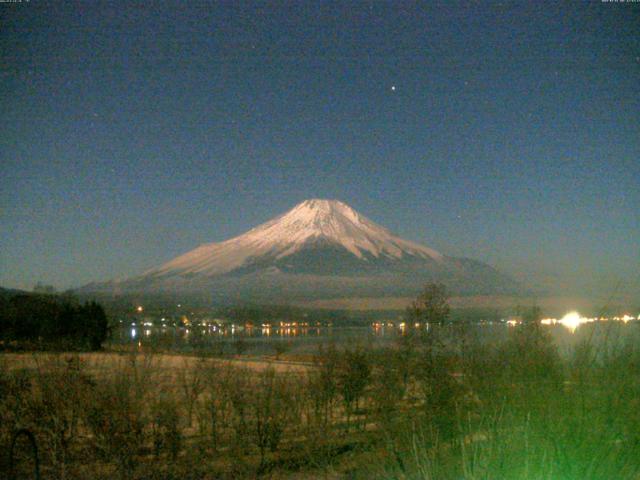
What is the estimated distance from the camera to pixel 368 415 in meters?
16.1

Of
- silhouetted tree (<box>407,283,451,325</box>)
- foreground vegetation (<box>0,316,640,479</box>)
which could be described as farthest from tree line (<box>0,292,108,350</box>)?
silhouetted tree (<box>407,283,451,325</box>)

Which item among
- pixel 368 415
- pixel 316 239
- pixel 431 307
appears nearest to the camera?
pixel 368 415

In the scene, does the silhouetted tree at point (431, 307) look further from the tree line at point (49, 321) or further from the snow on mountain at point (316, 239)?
the snow on mountain at point (316, 239)

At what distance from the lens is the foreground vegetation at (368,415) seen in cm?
494

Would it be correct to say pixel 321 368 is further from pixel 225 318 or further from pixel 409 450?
pixel 225 318

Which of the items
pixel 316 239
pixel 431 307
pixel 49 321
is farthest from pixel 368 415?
pixel 316 239

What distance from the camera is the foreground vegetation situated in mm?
4938

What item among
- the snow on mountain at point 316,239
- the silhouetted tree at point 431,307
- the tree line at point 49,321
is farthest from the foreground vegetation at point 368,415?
the snow on mountain at point 316,239

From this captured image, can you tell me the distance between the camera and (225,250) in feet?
523

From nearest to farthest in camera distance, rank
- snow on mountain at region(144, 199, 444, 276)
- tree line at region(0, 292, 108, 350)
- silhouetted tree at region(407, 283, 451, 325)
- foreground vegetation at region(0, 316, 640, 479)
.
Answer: foreground vegetation at region(0, 316, 640, 479) → silhouetted tree at region(407, 283, 451, 325) → tree line at region(0, 292, 108, 350) → snow on mountain at region(144, 199, 444, 276)

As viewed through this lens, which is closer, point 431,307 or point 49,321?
point 431,307

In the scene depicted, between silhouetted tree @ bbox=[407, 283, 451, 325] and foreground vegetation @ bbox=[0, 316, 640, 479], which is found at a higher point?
silhouetted tree @ bbox=[407, 283, 451, 325]

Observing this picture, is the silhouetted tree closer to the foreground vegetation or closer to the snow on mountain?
the foreground vegetation

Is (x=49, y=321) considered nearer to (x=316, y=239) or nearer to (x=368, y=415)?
(x=368, y=415)
